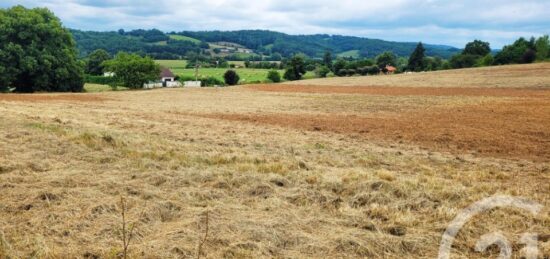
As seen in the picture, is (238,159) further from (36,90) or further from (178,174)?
(36,90)

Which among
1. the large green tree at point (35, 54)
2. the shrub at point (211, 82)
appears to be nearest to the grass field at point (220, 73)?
the shrub at point (211, 82)

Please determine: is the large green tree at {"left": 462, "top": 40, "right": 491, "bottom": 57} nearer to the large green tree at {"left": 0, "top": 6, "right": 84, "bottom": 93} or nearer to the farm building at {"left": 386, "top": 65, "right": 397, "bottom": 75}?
the farm building at {"left": 386, "top": 65, "right": 397, "bottom": 75}

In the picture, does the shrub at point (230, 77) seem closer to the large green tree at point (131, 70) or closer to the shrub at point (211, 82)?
the shrub at point (211, 82)

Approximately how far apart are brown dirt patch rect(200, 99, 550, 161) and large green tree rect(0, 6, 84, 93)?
33.7 meters

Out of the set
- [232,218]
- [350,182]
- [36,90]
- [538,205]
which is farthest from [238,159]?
[36,90]

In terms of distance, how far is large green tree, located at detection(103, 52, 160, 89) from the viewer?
6356 cm

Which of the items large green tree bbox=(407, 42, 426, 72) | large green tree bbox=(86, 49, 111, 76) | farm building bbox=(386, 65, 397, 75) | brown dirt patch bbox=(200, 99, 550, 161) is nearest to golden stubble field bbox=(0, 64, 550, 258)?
brown dirt patch bbox=(200, 99, 550, 161)

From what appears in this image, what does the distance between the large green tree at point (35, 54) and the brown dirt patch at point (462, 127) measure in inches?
1326

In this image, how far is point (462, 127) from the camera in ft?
57.6

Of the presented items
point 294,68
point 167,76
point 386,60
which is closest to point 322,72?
point 294,68

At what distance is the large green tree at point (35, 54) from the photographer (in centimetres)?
4536

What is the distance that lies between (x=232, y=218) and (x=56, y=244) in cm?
219

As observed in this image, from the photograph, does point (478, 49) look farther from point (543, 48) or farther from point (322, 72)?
point (322, 72)

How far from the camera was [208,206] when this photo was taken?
6383 mm
